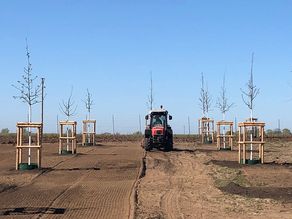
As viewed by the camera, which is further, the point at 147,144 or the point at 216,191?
the point at 147,144

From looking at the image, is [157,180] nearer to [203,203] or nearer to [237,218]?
[203,203]

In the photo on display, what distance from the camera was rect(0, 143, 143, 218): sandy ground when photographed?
1208 cm

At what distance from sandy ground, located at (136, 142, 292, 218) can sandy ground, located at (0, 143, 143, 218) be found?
656 mm

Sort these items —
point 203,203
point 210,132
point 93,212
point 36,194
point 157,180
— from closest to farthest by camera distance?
point 93,212 → point 203,203 → point 36,194 → point 157,180 → point 210,132

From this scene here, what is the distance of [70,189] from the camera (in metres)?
15.8

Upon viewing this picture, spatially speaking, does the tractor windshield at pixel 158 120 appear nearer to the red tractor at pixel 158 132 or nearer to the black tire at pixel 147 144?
the red tractor at pixel 158 132

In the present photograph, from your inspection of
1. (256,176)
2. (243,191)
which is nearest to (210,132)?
(256,176)

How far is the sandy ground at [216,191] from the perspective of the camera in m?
12.0

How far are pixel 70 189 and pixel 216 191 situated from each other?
180 inches

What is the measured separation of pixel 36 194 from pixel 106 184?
274 centimetres

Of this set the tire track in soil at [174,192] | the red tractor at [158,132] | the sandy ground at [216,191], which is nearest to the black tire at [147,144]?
the red tractor at [158,132]

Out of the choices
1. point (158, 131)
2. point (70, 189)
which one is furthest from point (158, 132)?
point (70, 189)

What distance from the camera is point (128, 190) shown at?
15.3m

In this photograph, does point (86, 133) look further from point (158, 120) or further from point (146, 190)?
point (146, 190)
